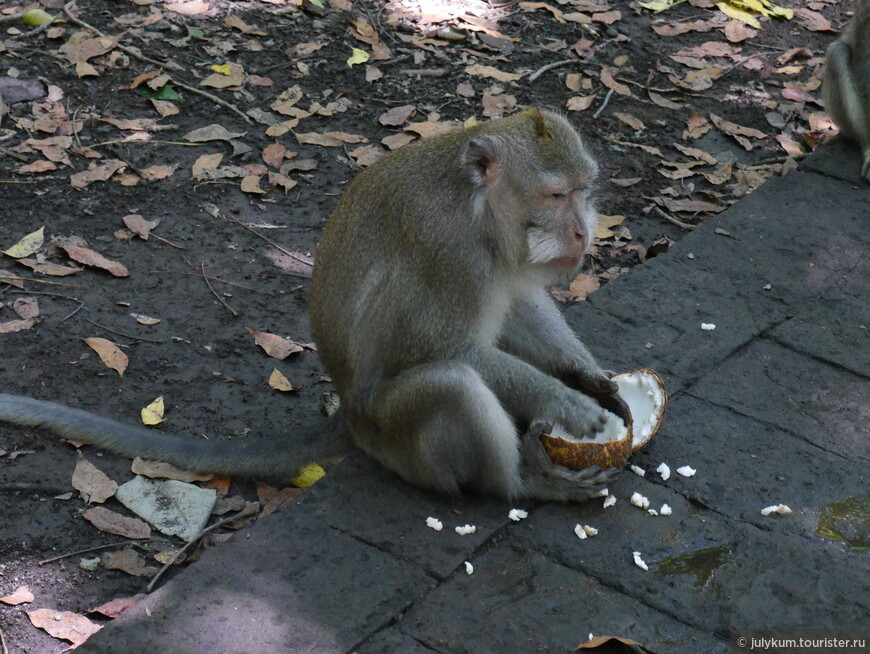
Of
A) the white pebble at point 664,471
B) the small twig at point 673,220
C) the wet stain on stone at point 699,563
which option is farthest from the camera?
the small twig at point 673,220

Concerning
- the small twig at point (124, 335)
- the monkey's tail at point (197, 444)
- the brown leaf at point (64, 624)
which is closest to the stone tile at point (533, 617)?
the monkey's tail at point (197, 444)

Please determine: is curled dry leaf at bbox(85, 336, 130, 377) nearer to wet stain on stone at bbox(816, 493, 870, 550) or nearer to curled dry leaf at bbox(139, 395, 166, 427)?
curled dry leaf at bbox(139, 395, 166, 427)

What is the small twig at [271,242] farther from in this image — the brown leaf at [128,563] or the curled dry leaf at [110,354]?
the brown leaf at [128,563]

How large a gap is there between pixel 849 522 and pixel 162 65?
201 inches

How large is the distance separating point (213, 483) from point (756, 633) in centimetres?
208

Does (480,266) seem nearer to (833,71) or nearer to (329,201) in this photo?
(329,201)

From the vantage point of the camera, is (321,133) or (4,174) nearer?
(4,174)

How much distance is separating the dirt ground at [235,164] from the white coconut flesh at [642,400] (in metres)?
0.79

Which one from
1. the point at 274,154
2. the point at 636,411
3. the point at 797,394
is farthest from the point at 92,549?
the point at 274,154

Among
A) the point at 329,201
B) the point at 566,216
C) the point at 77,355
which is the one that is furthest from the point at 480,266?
the point at 329,201

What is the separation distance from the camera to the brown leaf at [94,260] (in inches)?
209

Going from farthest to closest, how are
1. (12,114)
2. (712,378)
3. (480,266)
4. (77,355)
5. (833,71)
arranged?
(833,71) → (12,114) → (77,355) → (712,378) → (480,266)

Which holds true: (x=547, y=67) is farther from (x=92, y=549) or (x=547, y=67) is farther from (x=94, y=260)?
(x=92, y=549)

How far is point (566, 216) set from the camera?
12.2 ft
